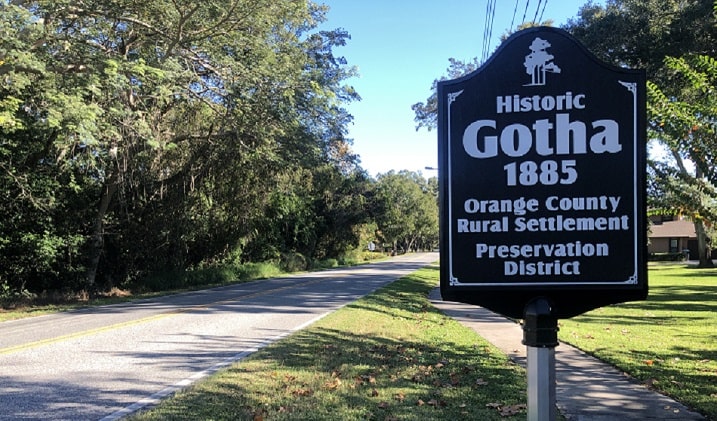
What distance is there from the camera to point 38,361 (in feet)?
27.8

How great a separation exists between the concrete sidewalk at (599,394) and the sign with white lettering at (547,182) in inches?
133

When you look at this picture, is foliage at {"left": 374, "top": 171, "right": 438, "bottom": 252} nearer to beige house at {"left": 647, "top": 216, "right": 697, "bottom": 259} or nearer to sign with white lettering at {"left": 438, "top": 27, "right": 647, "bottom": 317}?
beige house at {"left": 647, "top": 216, "right": 697, "bottom": 259}

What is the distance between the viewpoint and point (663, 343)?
32.4 ft

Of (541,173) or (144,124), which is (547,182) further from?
(144,124)

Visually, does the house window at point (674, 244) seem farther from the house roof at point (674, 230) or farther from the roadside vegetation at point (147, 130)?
the roadside vegetation at point (147, 130)

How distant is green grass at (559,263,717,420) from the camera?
6668 mm

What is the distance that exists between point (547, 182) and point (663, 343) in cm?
897

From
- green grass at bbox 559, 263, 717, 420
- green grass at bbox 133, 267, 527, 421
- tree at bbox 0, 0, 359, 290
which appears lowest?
green grass at bbox 559, 263, 717, 420

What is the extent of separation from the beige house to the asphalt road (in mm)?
59672

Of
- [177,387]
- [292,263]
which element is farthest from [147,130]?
[292,263]

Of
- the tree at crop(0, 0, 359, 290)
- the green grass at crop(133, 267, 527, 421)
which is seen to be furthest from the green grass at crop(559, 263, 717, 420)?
the tree at crop(0, 0, 359, 290)

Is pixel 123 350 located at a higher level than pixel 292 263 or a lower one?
higher

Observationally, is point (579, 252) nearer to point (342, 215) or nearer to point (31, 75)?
point (31, 75)

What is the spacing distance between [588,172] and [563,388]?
15.7 ft
